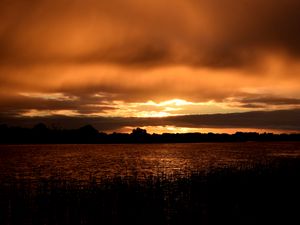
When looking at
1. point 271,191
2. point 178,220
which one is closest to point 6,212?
point 178,220

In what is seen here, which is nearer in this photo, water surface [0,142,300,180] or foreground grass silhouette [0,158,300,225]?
foreground grass silhouette [0,158,300,225]

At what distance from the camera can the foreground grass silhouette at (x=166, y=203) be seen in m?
15.4

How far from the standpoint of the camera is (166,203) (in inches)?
731

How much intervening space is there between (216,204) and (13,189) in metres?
10.7

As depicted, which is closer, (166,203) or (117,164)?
(166,203)

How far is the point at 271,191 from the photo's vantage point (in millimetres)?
19703

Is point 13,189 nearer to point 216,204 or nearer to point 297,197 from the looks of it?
point 216,204

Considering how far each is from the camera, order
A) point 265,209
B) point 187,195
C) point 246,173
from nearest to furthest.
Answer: point 265,209, point 187,195, point 246,173

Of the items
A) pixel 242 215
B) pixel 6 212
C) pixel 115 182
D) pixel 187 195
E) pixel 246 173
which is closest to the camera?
pixel 242 215

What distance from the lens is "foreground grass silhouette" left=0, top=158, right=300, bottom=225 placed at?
1543cm

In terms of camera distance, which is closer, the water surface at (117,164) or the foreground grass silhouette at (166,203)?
the foreground grass silhouette at (166,203)

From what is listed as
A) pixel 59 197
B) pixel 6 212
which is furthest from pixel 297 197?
pixel 6 212

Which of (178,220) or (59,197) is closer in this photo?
(178,220)

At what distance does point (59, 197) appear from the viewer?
1944 cm
